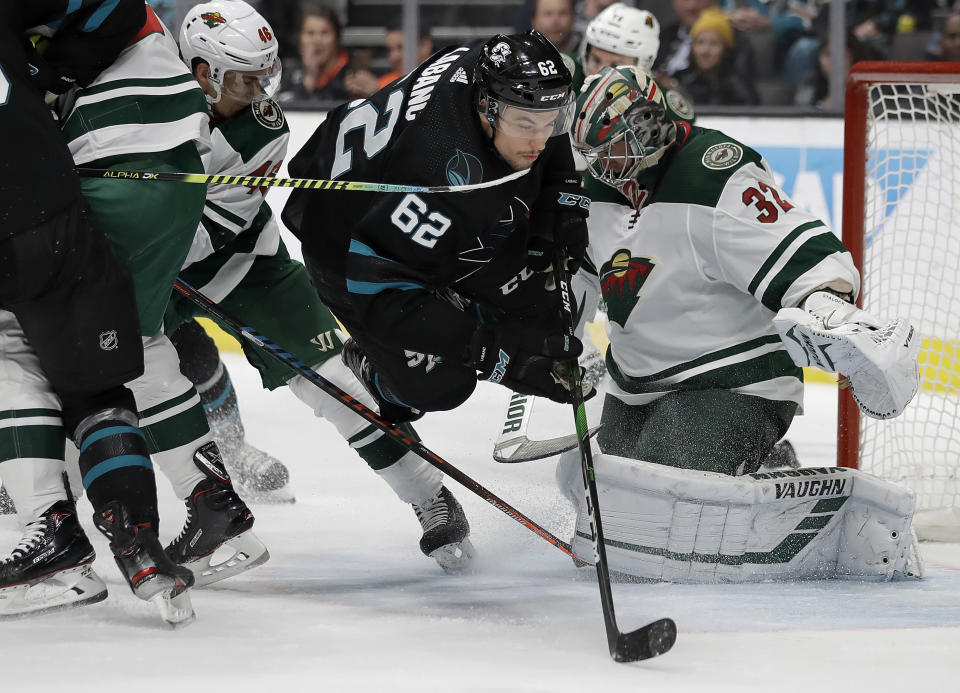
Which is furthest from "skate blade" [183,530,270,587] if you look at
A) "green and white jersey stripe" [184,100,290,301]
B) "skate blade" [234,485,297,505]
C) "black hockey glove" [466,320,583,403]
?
"skate blade" [234,485,297,505]

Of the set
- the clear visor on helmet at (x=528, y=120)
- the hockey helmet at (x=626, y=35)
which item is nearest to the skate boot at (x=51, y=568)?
the clear visor on helmet at (x=528, y=120)

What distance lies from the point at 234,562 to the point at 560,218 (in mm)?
909

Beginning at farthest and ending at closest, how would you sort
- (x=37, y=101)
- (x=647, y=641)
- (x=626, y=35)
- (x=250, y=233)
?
(x=626, y=35) < (x=250, y=233) < (x=37, y=101) < (x=647, y=641)

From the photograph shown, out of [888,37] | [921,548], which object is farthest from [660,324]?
[888,37]

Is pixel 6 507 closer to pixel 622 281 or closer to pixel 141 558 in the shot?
pixel 141 558

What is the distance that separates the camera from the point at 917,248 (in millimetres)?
3512

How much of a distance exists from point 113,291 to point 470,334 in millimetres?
602

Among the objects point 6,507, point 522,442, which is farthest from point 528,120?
point 6,507

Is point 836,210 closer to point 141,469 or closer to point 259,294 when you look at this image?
point 259,294

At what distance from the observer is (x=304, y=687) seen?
1.76 m

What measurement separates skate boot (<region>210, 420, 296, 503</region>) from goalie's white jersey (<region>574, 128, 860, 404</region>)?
104cm

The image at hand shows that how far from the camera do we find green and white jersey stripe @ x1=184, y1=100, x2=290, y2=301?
281 centimetres

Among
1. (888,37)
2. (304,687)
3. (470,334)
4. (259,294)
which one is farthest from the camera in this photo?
(888,37)

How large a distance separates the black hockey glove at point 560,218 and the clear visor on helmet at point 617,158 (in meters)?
0.07
